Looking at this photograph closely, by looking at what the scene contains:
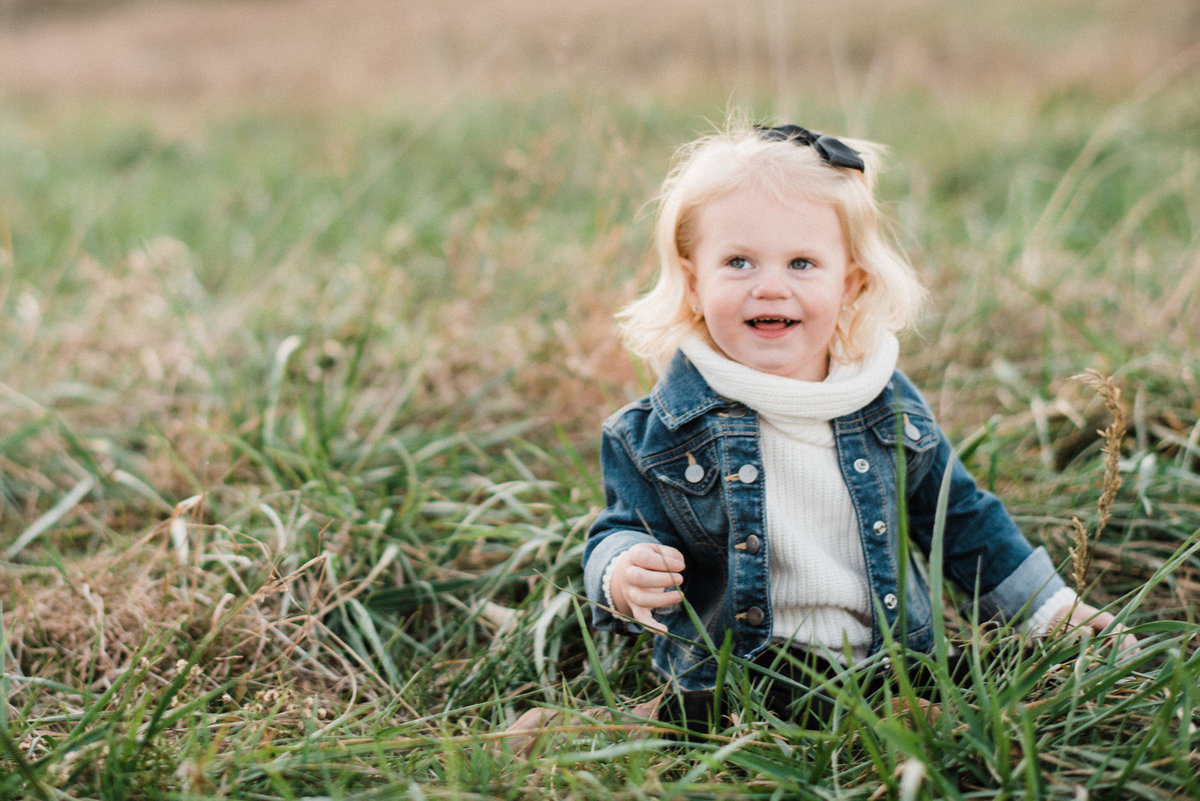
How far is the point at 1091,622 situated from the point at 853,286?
705 mm

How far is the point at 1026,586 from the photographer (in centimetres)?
168

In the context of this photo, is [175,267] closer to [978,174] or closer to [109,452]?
[109,452]

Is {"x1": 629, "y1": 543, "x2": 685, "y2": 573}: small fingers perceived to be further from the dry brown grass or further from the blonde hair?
the dry brown grass

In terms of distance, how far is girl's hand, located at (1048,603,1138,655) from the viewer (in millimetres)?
1484

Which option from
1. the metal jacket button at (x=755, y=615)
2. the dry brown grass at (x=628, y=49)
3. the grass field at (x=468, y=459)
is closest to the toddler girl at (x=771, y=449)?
the metal jacket button at (x=755, y=615)

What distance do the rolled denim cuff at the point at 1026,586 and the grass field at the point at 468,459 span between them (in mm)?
75

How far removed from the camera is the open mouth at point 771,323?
5.19ft

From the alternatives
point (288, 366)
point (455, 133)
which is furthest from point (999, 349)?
point (455, 133)

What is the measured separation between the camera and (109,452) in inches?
104

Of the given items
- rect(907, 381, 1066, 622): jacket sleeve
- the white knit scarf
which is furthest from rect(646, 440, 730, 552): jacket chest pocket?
rect(907, 381, 1066, 622): jacket sleeve

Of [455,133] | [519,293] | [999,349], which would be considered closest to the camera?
[999,349]

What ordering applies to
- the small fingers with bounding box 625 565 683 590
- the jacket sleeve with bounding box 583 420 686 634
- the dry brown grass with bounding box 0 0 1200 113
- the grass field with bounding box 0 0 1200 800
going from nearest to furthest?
the grass field with bounding box 0 0 1200 800 < the small fingers with bounding box 625 565 683 590 < the jacket sleeve with bounding box 583 420 686 634 < the dry brown grass with bounding box 0 0 1200 113

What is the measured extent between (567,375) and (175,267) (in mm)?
1810

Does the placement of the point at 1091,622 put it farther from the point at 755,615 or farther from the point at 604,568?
the point at 604,568
